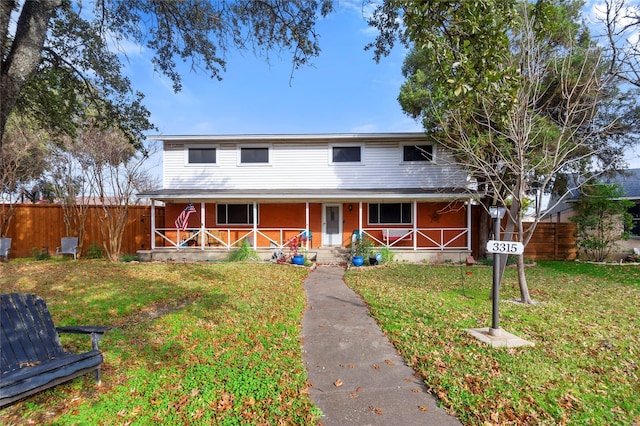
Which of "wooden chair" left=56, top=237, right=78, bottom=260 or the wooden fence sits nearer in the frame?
"wooden chair" left=56, top=237, right=78, bottom=260

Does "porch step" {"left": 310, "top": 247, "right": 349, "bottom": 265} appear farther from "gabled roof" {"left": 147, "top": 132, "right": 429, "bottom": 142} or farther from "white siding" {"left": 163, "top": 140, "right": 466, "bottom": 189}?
"gabled roof" {"left": 147, "top": 132, "right": 429, "bottom": 142}

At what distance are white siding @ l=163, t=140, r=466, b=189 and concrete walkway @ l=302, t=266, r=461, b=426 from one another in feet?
30.6

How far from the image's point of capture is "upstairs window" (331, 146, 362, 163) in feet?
48.5

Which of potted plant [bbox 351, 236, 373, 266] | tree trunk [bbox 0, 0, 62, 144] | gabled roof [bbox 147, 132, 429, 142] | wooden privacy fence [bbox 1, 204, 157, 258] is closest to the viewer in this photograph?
tree trunk [bbox 0, 0, 62, 144]

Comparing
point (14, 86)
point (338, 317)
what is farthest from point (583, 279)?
point (14, 86)

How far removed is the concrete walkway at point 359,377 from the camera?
288 cm

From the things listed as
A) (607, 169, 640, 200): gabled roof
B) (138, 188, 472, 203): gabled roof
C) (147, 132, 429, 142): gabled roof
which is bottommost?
(138, 188, 472, 203): gabled roof

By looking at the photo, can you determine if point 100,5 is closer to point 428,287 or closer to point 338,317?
point 338,317

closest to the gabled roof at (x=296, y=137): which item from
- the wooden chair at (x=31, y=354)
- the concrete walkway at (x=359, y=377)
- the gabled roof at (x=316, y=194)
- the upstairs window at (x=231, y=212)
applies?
the gabled roof at (x=316, y=194)

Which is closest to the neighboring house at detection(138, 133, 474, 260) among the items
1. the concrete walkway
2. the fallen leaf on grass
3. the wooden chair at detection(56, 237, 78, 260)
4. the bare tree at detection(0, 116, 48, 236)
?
the wooden chair at detection(56, 237, 78, 260)

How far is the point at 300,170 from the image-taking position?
48.9 ft

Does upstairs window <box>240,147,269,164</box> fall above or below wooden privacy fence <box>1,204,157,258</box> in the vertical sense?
above

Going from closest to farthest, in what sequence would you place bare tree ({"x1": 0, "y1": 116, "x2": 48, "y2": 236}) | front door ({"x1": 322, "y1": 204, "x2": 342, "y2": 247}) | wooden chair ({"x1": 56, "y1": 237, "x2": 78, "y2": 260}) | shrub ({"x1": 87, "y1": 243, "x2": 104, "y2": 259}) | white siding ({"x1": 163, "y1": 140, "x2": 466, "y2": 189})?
1. bare tree ({"x1": 0, "y1": 116, "x2": 48, "y2": 236})
2. wooden chair ({"x1": 56, "y1": 237, "x2": 78, "y2": 260})
3. shrub ({"x1": 87, "y1": 243, "x2": 104, "y2": 259})
4. white siding ({"x1": 163, "y1": 140, "x2": 466, "y2": 189})
5. front door ({"x1": 322, "y1": 204, "x2": 342, "y2": 247})

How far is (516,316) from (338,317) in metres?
3.10
